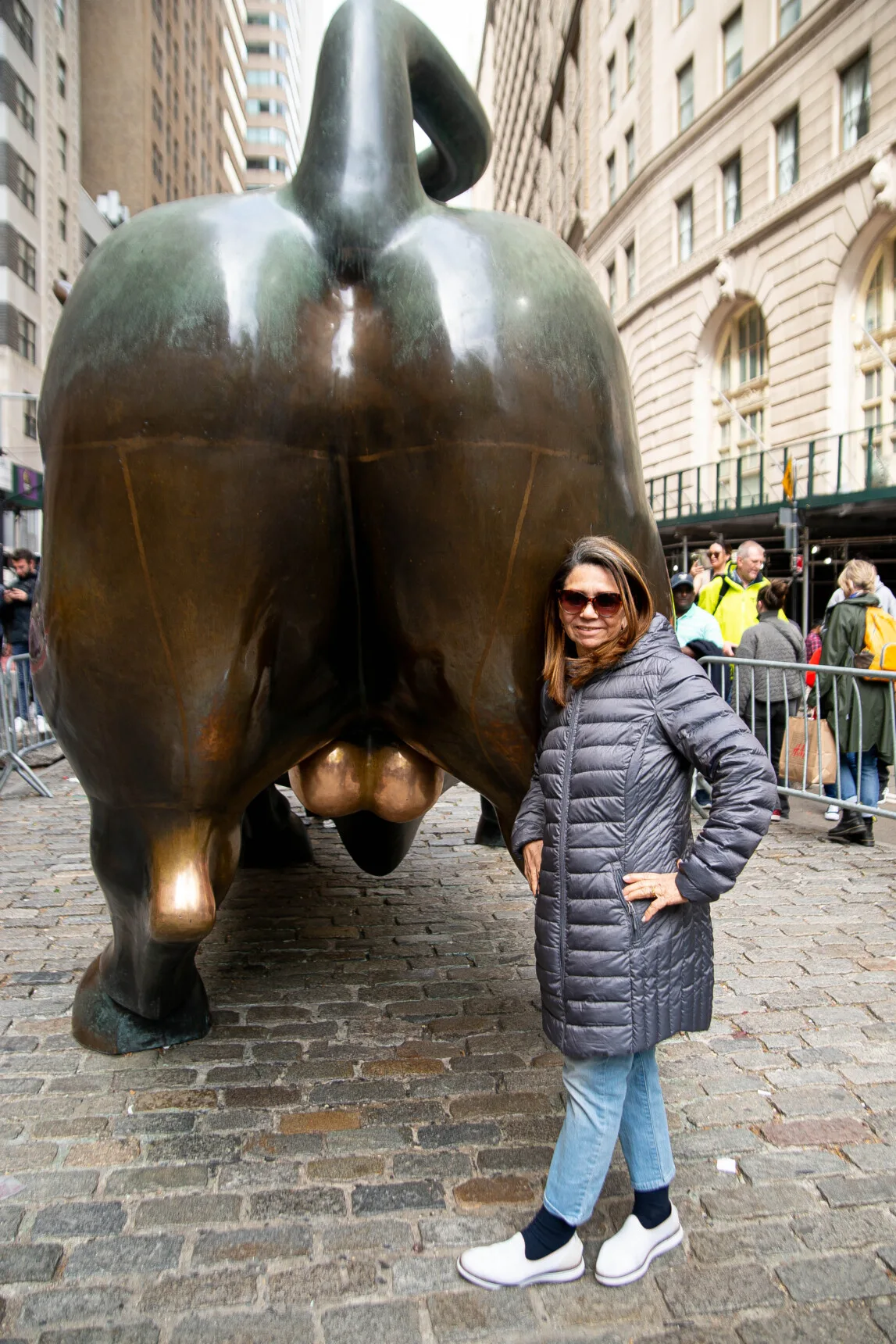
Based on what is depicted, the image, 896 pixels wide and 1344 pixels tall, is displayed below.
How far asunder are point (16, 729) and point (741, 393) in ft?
74.1

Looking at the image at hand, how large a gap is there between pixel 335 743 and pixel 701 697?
1.14 m

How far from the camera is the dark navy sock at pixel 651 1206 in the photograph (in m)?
2.29

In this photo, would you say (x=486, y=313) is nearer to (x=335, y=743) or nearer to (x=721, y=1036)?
(x=335, y=743)

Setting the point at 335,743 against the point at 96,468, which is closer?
the point at 96,468

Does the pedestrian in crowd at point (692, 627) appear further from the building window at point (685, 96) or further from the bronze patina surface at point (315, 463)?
the building window at point (685, 96)

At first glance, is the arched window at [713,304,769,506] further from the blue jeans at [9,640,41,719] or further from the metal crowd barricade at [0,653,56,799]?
the blue jeans at [9,640,41,719]

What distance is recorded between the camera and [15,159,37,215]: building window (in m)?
32.4

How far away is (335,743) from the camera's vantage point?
2.91 m

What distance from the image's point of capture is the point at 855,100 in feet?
74.0

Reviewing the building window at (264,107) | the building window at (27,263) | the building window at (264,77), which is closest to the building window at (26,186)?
A: the building window at (27,263)

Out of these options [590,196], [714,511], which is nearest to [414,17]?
[714,511]

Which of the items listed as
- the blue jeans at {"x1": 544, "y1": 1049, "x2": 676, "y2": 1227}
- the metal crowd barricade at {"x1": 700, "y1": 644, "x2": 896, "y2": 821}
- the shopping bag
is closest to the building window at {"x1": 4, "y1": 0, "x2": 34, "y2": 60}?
the metal crowd barricade at {"x1": 700, "y1": 644, "x2": 896, "y2": 821}

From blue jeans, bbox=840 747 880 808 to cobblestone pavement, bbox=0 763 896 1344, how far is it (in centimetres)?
210

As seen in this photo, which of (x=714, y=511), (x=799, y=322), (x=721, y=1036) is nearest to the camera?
(x=721, y=1036)
